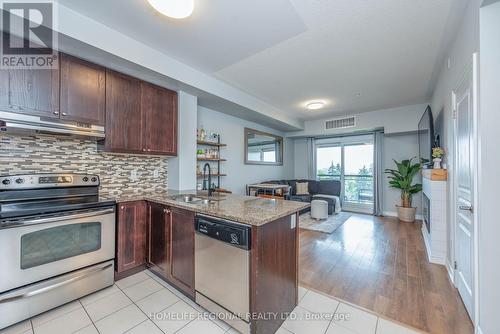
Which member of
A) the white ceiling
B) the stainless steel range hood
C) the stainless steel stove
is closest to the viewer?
the stainless steel stove

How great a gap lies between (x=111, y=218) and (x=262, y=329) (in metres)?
1.78

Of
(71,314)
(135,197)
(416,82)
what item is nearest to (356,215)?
(416,82)

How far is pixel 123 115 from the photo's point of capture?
8.20 feet

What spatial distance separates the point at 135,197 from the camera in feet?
8.01

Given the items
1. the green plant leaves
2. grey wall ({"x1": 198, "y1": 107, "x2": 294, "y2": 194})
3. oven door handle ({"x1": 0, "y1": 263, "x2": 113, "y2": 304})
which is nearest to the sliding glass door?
the green plant leaves

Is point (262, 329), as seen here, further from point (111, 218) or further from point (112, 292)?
point (111, 218)

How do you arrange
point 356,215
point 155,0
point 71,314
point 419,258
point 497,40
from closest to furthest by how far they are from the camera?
point 497,40 → point 155,0 → point 71,314 → point 419,258 → point 356,215

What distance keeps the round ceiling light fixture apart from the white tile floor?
8.08 feet

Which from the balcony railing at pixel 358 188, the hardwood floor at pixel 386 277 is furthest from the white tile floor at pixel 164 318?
the balcony railing at pixel 358 188

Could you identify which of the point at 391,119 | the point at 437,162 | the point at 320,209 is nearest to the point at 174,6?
the point at 437,162

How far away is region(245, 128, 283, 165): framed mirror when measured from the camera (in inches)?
200

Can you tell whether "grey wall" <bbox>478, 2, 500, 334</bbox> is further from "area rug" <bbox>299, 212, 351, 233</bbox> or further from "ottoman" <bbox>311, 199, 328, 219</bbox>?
"ottoman" <bbox>311, 199, 328, 219</bbox>

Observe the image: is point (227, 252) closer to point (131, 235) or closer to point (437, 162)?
point (131, 235)

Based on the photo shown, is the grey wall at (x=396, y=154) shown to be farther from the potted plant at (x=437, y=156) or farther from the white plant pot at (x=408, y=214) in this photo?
the potted plant at (x=437, y=156)
